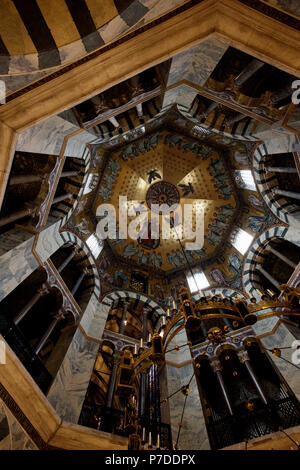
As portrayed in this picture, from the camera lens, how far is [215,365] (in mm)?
8703

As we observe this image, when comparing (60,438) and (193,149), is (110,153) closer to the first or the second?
(193,149)

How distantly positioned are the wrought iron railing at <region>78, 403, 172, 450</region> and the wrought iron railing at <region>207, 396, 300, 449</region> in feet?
3.94

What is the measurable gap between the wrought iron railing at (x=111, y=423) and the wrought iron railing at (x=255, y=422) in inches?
47.2

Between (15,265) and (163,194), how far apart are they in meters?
9.74

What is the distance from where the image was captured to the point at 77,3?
8.93 ft

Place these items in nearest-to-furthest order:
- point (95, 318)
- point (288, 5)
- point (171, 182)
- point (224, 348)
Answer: point (288, 5) → point (224, 348) → point (95, 318) → point (171, 182)

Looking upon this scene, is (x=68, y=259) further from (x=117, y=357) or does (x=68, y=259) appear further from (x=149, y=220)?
(x=149, y=220)

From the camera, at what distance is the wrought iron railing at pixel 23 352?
5.78m

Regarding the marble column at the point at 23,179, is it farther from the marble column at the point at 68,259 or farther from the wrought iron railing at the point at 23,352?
the marble column at the point at 68,259

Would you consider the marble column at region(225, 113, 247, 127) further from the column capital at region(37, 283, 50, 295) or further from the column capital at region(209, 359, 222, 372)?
the column capital at region(209, 359, 222, 372)

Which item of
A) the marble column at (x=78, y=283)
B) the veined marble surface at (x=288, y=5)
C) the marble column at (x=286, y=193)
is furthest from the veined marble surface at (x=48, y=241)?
the marble column at (x=286, y=193)

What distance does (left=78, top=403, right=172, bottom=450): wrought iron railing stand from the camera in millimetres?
6332

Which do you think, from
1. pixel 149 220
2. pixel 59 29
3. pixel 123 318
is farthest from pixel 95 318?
pixel 59 29
